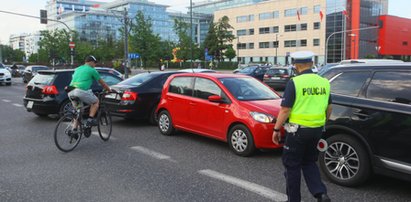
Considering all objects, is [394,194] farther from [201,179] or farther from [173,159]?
[173,159]

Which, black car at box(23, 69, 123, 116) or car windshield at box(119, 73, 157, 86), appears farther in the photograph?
black car at box(23, 69, 123, 116)

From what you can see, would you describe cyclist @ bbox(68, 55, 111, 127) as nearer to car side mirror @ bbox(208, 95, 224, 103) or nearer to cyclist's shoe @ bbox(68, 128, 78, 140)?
cyclist's shoe @ bbox(68, 128, 78, 140)

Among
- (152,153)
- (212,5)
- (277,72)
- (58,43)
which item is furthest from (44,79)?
(212,5)

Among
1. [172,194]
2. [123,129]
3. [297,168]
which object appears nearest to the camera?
[297,168]

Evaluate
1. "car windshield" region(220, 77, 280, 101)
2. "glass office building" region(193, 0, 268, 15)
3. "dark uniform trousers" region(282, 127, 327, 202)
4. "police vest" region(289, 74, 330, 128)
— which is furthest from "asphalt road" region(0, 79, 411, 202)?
"glass office building" region(193, 0, 268, 15)

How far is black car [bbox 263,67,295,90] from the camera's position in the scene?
21.8 meters

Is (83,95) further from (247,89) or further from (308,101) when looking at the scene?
(308,101)

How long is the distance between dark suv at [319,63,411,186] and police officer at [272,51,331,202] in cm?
109

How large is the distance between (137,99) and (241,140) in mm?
3712

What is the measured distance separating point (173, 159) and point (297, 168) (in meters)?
2.85

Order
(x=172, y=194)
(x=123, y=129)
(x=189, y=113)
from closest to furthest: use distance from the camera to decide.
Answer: (x=172, y=194) → (x=189, y=113) → (x=123, y=129)

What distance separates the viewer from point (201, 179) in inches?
202

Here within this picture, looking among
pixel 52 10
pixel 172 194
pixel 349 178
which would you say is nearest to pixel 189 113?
pixel 172 194

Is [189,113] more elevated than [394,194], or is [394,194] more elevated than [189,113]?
[189,113]
